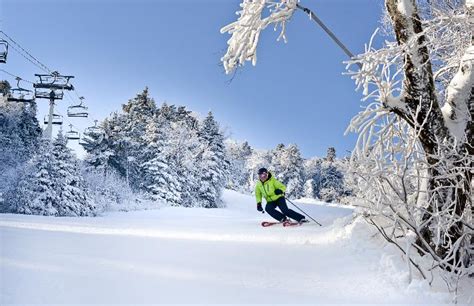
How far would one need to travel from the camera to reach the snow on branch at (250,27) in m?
4.57

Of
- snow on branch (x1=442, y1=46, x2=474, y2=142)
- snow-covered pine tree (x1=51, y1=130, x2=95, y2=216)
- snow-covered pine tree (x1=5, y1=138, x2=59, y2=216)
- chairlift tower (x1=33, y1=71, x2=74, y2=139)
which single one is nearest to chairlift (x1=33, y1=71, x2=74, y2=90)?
chairlift tower (x1=33, y1=71, x2=74, y2=139)

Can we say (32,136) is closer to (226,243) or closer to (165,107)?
(165,107)

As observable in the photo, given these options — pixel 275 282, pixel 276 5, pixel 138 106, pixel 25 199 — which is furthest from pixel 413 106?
pixel 138 106

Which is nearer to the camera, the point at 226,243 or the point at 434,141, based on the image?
the point at 434,141

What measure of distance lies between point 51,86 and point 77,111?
2.75 metres

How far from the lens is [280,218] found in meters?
8.29

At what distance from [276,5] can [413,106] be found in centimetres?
188

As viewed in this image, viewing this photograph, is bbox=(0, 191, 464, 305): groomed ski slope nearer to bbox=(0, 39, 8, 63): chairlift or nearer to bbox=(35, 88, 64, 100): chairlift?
bbox=(0, 39, 8, 63): chairlift

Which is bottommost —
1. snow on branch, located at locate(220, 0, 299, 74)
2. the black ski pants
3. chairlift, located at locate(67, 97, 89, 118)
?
the black ski pants

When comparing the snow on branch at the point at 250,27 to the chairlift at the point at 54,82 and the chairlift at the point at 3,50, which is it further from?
the chairlift at the point at 54,82

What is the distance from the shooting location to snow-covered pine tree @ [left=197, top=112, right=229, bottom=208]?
33.5 meters

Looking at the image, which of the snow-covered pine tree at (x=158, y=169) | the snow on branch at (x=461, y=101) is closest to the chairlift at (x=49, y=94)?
the snow-covered pine tree at (x=158, y=169)

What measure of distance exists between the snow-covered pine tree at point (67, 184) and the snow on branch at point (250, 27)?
10732 millimetres

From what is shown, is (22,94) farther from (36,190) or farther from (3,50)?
(3,50)
